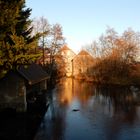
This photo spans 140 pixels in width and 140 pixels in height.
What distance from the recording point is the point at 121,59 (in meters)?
65.1

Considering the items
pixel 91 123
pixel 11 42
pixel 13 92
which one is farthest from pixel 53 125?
pixel 11 42

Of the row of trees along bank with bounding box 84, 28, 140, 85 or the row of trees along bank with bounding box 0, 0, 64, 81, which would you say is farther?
the row of trees along bank with bounding box 84, 28, 140, 85

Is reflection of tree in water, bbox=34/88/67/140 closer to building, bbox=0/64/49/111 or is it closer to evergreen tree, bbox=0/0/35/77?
building, bbox=0/64/49/111

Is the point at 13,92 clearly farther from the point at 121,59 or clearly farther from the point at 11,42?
the point at 121,59

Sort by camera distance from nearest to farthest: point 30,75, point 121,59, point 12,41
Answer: point 12,41 < point 30,75 < point 121,59

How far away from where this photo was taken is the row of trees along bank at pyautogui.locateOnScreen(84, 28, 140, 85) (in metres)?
62.8

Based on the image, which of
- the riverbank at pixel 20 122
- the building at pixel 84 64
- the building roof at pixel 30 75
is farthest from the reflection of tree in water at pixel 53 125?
the building at pixel 84 64

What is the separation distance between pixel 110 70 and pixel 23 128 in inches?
1880

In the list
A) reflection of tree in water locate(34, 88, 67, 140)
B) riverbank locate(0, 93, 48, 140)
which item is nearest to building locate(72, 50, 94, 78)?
reflection of tree in water locate(34, 88, 67, 140)

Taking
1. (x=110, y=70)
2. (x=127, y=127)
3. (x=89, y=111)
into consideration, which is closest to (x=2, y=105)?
(x=89, y=111)

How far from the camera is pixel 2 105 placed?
2477 cm

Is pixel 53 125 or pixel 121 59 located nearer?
pixel 53 125

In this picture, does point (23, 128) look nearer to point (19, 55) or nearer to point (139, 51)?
point (19, 55)

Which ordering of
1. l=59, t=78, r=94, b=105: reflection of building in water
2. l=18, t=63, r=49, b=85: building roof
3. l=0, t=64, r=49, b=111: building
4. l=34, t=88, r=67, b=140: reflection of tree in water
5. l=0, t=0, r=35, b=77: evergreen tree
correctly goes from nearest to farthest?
l=34, t=88, r=67, b=140: reflection of tree in water → l=0, t=0, r=35, b=77: evergreen tree → l=18, t=63, r=49, b=85: building roof → l=0, t=64, r=49, b=111: building → l=59, t=78, r=94, b=105: reflection of building in water
